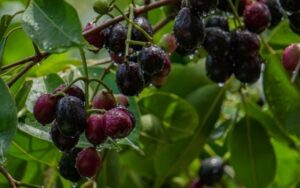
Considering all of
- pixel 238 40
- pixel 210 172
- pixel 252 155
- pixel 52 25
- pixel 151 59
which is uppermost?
pixel 52 25

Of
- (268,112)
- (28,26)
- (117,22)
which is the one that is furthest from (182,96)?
(28,26)

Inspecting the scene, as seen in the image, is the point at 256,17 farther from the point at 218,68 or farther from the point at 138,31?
the point at 138,31

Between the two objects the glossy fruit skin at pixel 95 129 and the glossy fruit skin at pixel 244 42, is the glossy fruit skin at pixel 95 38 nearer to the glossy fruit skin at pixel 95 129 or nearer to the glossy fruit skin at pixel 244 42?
the glossy fruit skin at pixel 95 129

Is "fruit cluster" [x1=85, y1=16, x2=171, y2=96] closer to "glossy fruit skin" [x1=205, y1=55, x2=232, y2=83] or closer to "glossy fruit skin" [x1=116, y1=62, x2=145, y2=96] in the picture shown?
"glossy fruit skin" [x1=116, y1=62, x2=145, y2=96]

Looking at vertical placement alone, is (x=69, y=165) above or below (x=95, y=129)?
below

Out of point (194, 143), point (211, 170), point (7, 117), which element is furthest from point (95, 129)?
point (211, 170)

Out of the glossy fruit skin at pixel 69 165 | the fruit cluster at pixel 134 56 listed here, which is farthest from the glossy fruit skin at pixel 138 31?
the glossy fruit skin at pixel 69 165
